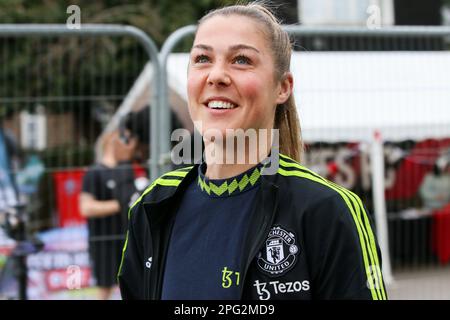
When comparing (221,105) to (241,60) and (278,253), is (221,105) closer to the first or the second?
(241,60)

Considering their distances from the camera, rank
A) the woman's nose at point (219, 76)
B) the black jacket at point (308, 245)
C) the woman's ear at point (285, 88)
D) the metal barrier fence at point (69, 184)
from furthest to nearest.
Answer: the metal barrier fence at point (69, 184) < the woman's ear at point (285, 88) < the woman's nose at point (219, 76) < the black jacket at point (308, 245)

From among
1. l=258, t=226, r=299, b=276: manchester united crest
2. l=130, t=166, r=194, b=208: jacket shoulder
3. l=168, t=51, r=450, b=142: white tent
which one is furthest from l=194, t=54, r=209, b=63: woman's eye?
l=168, t=51, r=450, b=142: white tent

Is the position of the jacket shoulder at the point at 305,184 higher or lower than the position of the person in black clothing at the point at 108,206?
higher

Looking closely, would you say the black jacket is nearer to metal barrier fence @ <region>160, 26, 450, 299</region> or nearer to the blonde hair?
the blonde hair

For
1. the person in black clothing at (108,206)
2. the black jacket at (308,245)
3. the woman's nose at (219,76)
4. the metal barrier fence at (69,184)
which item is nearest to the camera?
the black jacket at (308,245)

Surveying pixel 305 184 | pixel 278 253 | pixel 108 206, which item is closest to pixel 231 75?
pixel 305 184

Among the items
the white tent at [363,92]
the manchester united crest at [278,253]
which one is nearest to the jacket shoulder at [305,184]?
the manchester united crest at [278,253]

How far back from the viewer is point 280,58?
1.95 meters

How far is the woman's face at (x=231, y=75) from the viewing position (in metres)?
1.84

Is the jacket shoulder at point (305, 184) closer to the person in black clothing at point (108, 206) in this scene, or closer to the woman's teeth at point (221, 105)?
the woman's teeth at point (221, 105)

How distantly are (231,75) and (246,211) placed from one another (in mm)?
344

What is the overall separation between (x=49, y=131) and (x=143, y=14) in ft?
30.8

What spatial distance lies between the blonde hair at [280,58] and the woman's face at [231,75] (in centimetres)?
3

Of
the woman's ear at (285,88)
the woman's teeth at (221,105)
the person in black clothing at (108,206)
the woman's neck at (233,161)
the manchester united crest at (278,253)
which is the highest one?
the woman's ear at (285,88)
